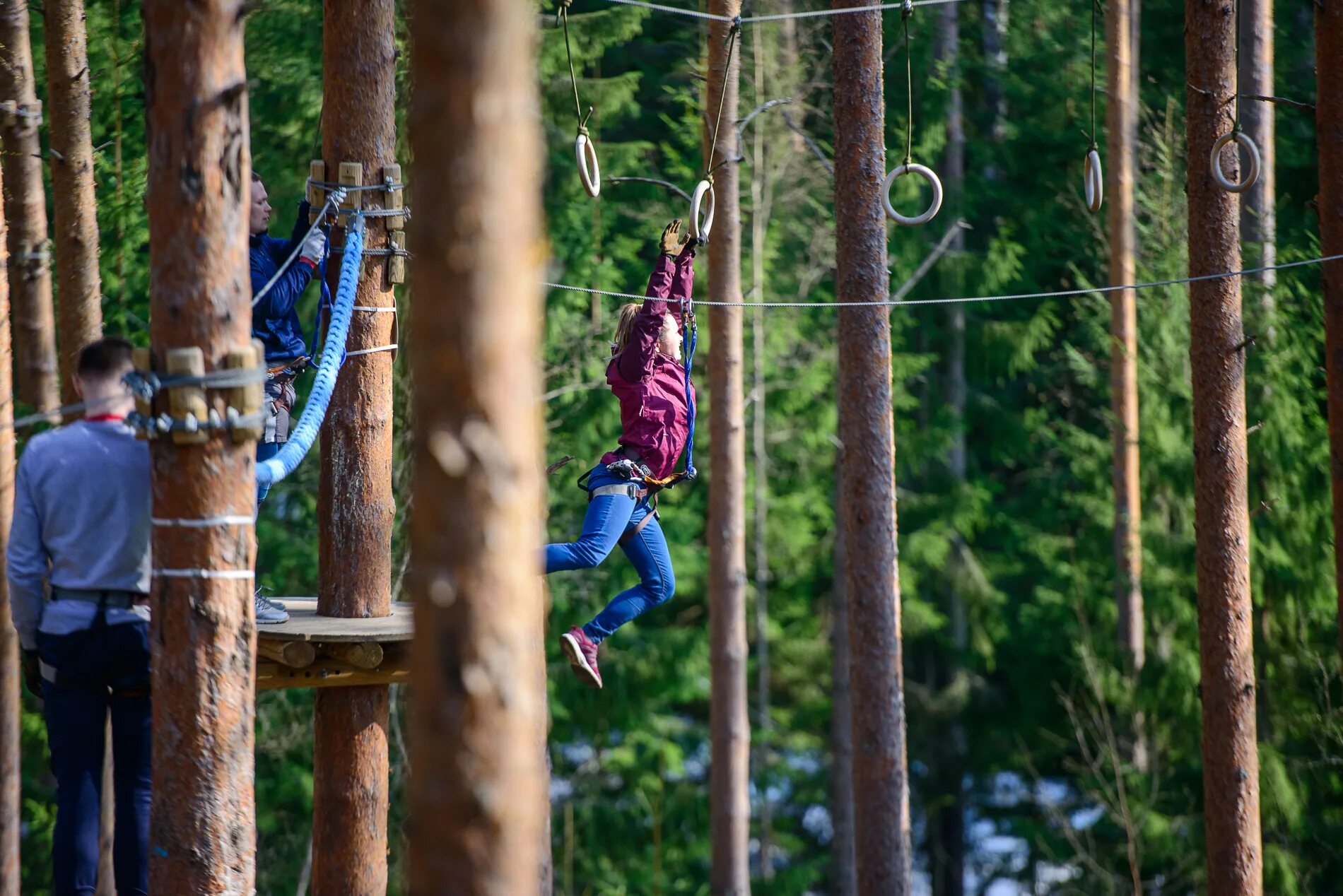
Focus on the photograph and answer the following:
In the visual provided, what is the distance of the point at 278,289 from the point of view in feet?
17.2

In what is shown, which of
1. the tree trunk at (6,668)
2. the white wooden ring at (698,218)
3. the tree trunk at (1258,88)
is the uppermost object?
the tree trunk at (1258,88)

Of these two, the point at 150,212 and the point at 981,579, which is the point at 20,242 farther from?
the point at 981,579

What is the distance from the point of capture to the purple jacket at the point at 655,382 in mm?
5734

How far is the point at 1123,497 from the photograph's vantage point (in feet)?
48.4

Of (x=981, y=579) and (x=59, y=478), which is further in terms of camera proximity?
(x=981, y=579)

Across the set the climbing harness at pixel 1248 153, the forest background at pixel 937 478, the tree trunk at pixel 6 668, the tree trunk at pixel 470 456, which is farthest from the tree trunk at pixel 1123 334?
the tree trunk at pixel 470 456

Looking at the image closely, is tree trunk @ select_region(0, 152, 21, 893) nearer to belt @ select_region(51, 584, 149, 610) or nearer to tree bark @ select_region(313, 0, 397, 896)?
tree bark @ select_region(313, 0, 397, 896)

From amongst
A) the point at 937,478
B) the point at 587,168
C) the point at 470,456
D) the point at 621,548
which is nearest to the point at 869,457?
the point at 621,548

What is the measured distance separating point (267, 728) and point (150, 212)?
946cm

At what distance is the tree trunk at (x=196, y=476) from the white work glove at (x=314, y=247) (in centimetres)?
122

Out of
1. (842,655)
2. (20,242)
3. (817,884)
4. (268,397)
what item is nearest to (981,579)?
(842,655)

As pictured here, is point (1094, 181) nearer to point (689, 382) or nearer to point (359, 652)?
point (689, 382)

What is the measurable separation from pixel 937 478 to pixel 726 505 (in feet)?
23.3

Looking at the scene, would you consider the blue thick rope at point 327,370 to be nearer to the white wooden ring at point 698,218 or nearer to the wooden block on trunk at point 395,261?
the wooden block on trunk at point 395,261
